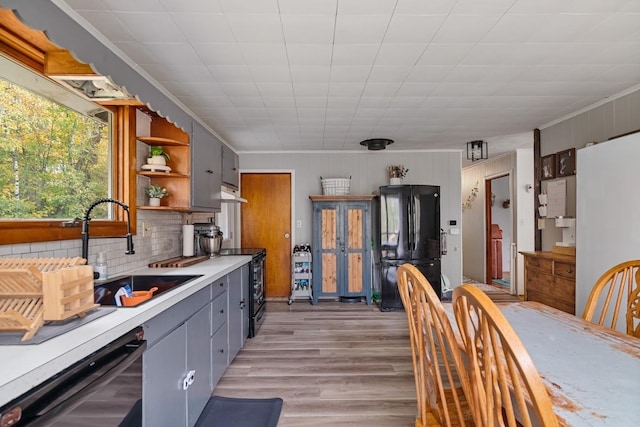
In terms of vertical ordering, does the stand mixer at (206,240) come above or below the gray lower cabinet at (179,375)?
above

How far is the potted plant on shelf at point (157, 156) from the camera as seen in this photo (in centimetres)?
261

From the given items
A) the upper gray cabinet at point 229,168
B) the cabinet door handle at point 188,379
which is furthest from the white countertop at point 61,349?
the upper gray cabinet at point 229,168

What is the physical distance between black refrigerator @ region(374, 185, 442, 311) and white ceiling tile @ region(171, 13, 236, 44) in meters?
2.93

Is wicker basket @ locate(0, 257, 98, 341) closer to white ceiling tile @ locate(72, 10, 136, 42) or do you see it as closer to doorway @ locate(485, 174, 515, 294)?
white ceiling tile @ locate(72, 10, 136, 42)

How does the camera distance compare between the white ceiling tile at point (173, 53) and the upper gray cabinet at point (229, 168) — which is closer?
the white ceiling tile at point (173, 53)

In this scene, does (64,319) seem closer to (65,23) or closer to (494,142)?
(65,23)

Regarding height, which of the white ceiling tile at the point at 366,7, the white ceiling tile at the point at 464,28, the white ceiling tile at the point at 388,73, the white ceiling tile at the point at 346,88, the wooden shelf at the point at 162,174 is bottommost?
the wooden shelf at the point at 162,174

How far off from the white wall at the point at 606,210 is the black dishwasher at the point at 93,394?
2693mm

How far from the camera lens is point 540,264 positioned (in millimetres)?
3225

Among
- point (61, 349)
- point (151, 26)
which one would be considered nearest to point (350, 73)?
point (151, 26)

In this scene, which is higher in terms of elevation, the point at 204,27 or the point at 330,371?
the point at 204,27

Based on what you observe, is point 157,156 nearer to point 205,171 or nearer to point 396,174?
point 205,171

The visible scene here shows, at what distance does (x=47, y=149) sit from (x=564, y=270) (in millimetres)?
3874

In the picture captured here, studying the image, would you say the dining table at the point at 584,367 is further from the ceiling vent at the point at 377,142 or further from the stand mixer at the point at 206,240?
the ceiling vent at the point at 377,142
